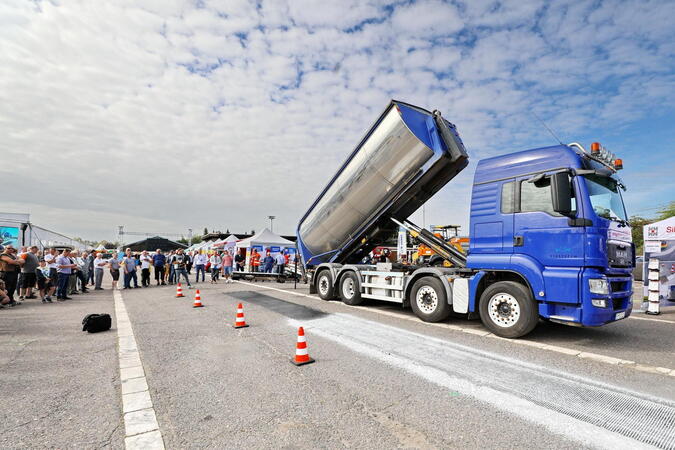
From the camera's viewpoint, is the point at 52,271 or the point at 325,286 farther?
the point at 52,271

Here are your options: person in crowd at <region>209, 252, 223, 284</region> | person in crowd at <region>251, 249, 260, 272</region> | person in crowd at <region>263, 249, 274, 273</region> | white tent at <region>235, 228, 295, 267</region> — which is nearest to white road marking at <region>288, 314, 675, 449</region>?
person in crowd at <region>209, 252, 223, 284</region>

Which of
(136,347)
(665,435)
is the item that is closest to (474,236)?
(665,435)

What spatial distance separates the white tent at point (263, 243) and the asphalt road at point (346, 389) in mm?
14115

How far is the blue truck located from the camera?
4742 mm

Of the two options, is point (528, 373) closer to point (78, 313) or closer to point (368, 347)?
point (368, 347)

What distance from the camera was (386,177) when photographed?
24.4 feet

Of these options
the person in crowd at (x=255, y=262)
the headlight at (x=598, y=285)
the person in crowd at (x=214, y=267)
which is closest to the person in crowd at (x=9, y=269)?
the person in crowd at (x=214, y=267)

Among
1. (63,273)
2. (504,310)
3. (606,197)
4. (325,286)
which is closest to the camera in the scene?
(606,197)

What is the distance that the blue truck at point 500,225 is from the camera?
4.74 meters

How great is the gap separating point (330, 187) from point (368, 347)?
4817mm

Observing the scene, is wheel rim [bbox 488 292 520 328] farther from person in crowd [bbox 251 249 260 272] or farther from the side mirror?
person in crowd [bbox 251 249 260 272]

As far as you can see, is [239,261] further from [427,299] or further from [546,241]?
[546,241]

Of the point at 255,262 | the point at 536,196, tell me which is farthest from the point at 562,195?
the point at 255,262

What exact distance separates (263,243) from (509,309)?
1730 centimetres
